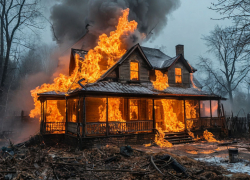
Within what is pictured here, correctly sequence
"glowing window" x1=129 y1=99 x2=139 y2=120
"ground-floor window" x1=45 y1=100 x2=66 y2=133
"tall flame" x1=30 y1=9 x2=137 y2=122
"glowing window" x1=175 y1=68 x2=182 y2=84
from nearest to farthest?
"ground-floor window" x1=45 y1=100 x2=66 y2=133
"glowing window" x1=129 y1=99 x2=139 y2=120
"tall flame" x1=30 y1=9 x2=137 y2=122
"glowing window" x1=175 y1=68 x2=182 y2=84

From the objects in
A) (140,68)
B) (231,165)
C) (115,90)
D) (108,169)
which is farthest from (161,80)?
(108,169)

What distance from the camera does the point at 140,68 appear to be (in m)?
19.4

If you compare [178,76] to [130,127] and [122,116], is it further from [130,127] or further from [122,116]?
[130,127]

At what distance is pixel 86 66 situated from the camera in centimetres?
1936

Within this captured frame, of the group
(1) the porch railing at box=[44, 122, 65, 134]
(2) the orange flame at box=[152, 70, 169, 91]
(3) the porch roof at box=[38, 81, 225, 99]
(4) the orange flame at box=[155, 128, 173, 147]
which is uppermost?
(2) the orange flame at box=[152, 70, 169, 91]

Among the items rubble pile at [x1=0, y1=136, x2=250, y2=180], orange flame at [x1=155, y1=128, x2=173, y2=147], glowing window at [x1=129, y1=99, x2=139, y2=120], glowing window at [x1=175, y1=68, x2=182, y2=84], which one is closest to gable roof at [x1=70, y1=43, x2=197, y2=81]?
glowing window at [x1=175, y1=68, x2=182, y2=84]

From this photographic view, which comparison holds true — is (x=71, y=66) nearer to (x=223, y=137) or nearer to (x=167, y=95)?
(x=167, y=95)

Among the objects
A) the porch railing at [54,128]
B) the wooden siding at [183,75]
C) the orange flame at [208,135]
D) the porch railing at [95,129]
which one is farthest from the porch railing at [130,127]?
the wooden siding at [183,75]

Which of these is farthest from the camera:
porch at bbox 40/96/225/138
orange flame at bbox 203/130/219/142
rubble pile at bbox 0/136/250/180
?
orange flame at bbox 203/130/219/142

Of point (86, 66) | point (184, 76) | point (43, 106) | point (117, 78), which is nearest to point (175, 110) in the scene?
point (184, 76)

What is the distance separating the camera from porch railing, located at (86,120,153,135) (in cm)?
1429

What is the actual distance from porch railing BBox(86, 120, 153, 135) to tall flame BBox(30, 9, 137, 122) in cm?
533

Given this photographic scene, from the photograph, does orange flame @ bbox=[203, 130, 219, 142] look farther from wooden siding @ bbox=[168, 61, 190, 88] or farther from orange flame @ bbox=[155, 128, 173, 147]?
wooden siding @ bbox=[168, 61, 190, 88]

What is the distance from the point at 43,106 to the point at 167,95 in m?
10.5
